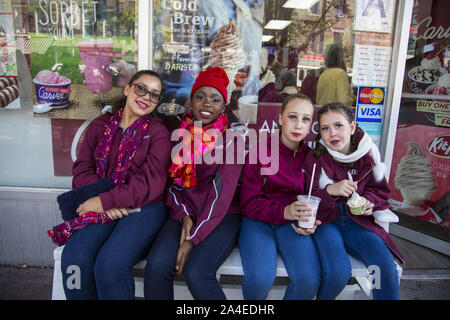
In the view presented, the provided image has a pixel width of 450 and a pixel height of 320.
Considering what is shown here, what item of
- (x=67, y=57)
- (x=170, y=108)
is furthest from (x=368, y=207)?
(x=67, y=57)

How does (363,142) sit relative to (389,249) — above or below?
above

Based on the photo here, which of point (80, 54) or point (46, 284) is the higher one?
point (80, 54)

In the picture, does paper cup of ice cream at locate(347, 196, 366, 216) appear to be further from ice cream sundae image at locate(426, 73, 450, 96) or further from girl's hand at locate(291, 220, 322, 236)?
ice cream sundae image at locate(426, 73, 450, 96)

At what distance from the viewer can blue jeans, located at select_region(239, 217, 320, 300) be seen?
175cm

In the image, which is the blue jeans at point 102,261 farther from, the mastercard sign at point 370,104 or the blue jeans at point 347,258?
the mastercard sign at point 370,104

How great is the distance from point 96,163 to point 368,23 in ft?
8.75

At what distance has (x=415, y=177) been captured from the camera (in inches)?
141

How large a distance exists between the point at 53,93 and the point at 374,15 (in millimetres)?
2961

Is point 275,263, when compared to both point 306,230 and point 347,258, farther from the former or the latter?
point 347,258

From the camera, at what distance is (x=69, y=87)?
2.81 meters

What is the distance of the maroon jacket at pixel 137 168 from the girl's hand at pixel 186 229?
25 centimetres

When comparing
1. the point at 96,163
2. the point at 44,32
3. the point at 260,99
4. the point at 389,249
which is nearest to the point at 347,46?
the point at 260,99
